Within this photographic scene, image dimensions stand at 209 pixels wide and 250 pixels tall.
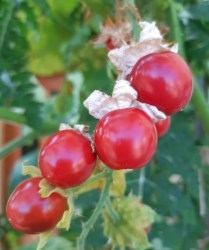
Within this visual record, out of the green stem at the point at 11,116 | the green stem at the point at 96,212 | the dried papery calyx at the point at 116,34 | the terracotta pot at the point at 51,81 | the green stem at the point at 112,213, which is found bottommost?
the terracotta pot at the point at 51,81

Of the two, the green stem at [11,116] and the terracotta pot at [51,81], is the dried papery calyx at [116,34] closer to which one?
the green stem at [11,116]

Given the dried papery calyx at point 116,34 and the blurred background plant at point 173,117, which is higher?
the dried papery calyx at point 116,34

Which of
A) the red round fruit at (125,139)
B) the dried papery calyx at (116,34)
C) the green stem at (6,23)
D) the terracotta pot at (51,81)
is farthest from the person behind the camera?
the terracotta pot at (51,81)

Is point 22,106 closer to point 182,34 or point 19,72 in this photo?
point 19,72

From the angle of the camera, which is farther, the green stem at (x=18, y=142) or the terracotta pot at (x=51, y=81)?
the terracotta pot at (x=51, y=81)

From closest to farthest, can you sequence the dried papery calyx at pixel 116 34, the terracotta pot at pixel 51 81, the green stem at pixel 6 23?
the dried papery calyx at pixel 116 34
the green stem at pixel 6 23
the terracotta pot at pixel 51 81

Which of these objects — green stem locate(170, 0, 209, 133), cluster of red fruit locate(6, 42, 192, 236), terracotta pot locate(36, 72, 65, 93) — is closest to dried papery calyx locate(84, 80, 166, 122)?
cluster of red fruit locate(6, 42, 192, 236)

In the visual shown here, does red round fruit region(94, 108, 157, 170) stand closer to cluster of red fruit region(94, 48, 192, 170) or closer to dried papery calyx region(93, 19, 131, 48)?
cluster of red fruit region(94, 48, 192, 170)

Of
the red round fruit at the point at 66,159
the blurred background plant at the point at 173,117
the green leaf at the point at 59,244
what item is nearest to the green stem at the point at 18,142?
the blurred background plant at the point at 173,117
